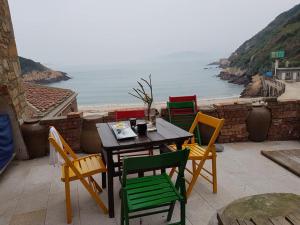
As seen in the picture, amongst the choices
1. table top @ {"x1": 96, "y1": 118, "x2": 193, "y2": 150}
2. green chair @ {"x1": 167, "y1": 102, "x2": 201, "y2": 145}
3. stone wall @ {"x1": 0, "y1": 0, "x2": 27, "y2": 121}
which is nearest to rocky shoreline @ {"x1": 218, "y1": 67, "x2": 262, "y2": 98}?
green chair @ {"x1": 167, "y1": 102, "x2": 201, "y2": 145}

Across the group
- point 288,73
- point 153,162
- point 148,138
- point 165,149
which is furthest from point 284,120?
point 288,73

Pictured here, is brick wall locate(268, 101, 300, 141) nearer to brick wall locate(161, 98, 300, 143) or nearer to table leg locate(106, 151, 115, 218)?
brick wall locate(161, 98, 300, 143)

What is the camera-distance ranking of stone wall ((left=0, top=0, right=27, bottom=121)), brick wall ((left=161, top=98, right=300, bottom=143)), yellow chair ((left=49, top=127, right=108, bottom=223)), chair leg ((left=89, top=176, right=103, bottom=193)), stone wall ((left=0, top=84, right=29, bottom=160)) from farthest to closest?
1. brick wall ((left=161, top=98, right=300, bottom=143))
2. stone wall ((left=0, top=0, right=27, bottom=121))
3. stone wall ((left=0, top=84, right=29, bottom=160))
4. chair leg ((left=89, top=176, right=103, bottom=193))
5. yellow chair ((left=49, top=127, right=108, bottom=223))

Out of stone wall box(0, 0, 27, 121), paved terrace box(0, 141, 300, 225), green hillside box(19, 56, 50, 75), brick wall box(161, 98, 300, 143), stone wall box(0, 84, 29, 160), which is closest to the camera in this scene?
paved terrace box(0, 141, 300, 225)

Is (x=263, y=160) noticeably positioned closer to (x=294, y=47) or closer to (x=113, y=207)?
(x=113, y=207)

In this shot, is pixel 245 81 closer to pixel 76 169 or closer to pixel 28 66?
pixel 28 66

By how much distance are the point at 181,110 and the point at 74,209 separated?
2390mm

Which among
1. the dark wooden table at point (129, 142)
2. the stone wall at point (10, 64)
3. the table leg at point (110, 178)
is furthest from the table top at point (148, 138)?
the stone wall at point (10, 64)

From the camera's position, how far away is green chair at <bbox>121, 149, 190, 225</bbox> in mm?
1980

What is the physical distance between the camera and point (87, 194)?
10.4ft

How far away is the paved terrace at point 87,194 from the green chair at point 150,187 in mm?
400

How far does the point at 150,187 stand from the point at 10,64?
3723 mm

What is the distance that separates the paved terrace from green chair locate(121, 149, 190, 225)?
0.40 metres

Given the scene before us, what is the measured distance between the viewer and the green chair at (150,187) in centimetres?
198
